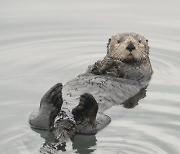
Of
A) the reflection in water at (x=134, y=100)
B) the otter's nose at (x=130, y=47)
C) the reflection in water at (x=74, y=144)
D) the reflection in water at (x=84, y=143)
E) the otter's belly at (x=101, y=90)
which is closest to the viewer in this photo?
the reflection in water at (x=74, y=144)

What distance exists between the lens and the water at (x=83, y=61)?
25.0 feet

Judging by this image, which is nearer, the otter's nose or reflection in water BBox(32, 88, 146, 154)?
reflection in water BBox(32, 88, 146, 154)

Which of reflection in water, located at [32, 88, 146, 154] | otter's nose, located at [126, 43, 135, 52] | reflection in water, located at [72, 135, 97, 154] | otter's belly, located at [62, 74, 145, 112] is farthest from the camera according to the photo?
otter's nose, located at [126, 43, 135, 52]

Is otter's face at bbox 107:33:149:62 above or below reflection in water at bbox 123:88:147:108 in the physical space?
above

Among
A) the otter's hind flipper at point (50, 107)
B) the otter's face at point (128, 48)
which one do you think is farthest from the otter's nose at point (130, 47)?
the otter's hind flipper at point (50, 107)

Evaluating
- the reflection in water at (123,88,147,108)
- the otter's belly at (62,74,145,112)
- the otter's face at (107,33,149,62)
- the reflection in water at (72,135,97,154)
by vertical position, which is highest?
the otter's face at (107,33,149,62)

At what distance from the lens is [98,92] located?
853 centimetres

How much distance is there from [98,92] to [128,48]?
1.12 meters

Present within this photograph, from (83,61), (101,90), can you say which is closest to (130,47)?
(101,90)

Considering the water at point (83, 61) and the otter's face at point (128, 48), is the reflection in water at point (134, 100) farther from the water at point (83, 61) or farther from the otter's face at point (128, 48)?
the otter's face at point (128, 48)

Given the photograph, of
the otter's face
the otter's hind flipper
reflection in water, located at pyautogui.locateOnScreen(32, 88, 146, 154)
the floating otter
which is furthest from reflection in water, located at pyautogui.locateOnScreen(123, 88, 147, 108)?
the otter's hind flipper

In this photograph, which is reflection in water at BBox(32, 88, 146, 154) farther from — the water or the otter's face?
the otter's face

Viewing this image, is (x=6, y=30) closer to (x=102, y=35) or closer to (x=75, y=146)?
(x=102, y=35)

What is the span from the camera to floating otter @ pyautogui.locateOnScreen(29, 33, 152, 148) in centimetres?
760
